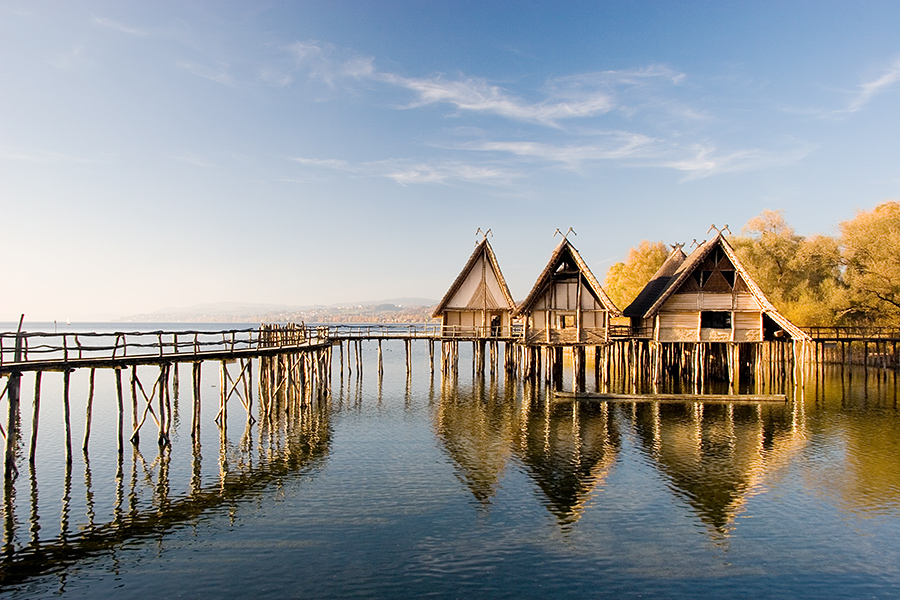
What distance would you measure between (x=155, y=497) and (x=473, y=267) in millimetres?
24603

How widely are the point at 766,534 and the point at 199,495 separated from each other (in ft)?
43.4

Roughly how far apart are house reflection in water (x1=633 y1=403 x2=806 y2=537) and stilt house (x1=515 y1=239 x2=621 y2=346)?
6209 mm

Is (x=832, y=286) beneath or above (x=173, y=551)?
above

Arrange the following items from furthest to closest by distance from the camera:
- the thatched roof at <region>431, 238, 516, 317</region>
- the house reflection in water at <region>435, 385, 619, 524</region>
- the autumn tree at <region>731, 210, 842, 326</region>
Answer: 1. the autumn tree at <region>731, 210, 842, 326</region>
2. the thatched roof at <region>431, 238, 516, 317</region>
3. the house reflection in water at <region>435, 385, 619, 524</region>

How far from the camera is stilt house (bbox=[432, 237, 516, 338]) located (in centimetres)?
3525

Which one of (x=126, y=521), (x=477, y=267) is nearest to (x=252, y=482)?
(x=126, y=521)

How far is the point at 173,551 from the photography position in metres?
10.9

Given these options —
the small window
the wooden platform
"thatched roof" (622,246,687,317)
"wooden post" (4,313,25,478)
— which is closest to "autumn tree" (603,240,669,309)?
"thatched roof" (622,246,687,317)

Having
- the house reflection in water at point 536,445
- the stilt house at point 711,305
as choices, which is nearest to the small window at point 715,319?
the stilt house at point 711,305

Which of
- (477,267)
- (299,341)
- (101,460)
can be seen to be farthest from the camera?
(477,267)

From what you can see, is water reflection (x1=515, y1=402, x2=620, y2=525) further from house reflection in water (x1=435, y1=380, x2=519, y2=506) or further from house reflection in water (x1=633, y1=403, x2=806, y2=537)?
house reflection in water (x1=633, y1=403, x2=806, y2=537)

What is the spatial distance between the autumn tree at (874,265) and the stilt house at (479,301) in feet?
98.8

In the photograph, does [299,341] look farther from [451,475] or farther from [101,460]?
[451,475]

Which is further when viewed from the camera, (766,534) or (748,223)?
(748,223)
